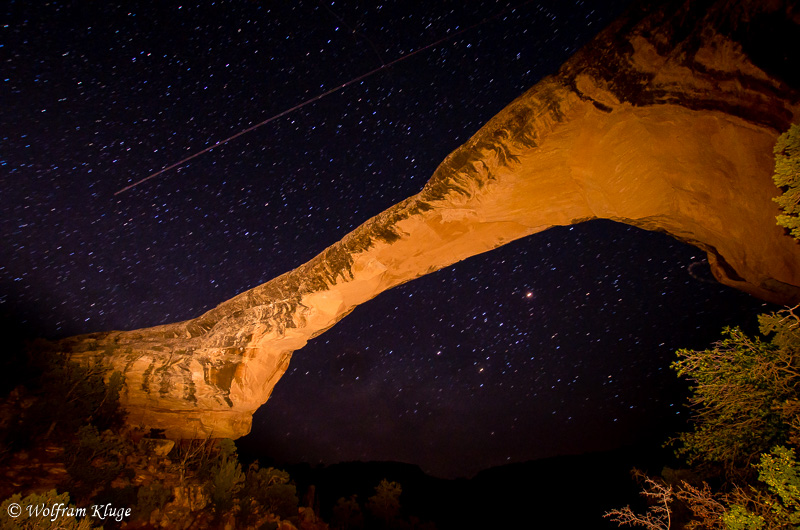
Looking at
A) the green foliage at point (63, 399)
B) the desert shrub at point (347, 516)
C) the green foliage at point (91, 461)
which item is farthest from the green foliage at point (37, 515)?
the desert shrub at point (347, 516)

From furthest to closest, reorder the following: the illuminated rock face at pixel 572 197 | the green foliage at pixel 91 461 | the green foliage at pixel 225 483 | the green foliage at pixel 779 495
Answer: the green foliage at pixel 225 483 < the green foliage at pixel 91 461 < the illuminated rock face at pixel 572 197 < the green foliage at pixel 779 495

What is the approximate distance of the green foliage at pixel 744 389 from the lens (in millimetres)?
4242

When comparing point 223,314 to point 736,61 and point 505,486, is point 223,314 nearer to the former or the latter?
point 736,61

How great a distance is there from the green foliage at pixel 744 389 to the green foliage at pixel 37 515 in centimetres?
883

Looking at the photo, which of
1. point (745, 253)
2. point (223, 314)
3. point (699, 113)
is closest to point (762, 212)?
point (745, 253)

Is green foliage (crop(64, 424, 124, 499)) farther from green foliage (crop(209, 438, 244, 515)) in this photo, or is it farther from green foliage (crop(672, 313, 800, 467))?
green foliage (crop(672, 313, 800, 467))

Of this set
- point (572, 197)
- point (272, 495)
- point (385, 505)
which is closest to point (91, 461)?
point (272, 495)

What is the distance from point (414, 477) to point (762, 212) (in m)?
34.2

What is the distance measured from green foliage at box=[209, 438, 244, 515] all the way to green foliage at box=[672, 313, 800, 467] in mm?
Result: 8708

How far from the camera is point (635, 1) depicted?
4.01 m

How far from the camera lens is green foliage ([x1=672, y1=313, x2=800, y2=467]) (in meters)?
4.24

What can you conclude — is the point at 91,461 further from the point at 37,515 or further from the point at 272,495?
the point at 272,495

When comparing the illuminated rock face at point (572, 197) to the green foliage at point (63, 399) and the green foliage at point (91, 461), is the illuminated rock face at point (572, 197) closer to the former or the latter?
the green foliage at point (63, 399)

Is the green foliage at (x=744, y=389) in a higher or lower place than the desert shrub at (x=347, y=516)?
higher
